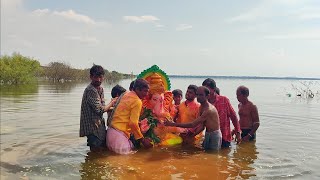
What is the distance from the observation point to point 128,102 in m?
6.97

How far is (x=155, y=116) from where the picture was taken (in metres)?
7.85

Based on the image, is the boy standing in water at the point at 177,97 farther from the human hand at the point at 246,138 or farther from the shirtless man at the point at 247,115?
the human hand at the point at 246,138

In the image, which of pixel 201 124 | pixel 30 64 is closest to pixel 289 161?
pixel 201 124

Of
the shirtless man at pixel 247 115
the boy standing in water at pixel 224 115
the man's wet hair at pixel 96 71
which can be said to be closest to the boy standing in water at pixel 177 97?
the boy standing in water at pixel 224 115

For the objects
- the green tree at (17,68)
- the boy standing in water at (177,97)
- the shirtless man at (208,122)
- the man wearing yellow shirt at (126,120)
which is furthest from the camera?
the green tree at (17,68)

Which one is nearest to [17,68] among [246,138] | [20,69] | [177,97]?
[20,69]

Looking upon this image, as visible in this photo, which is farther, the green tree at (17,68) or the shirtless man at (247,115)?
the green tree at (17,68)

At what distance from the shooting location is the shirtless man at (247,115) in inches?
344

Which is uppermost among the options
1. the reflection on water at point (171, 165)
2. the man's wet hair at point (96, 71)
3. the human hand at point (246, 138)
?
the man's wet hair at point (96, 71)

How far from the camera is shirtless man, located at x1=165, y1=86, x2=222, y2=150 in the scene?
24.0ft

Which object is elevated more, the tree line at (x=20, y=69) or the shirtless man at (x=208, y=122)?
the tree line at (x=20, y=69)

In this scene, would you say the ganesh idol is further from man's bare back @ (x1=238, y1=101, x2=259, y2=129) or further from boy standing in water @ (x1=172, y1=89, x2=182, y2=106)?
man's bare back @ (x1=238, y1=101, x2=259, y2=129)

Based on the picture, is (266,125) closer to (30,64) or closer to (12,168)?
(12,168)

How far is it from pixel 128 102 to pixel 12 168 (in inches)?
94.9
